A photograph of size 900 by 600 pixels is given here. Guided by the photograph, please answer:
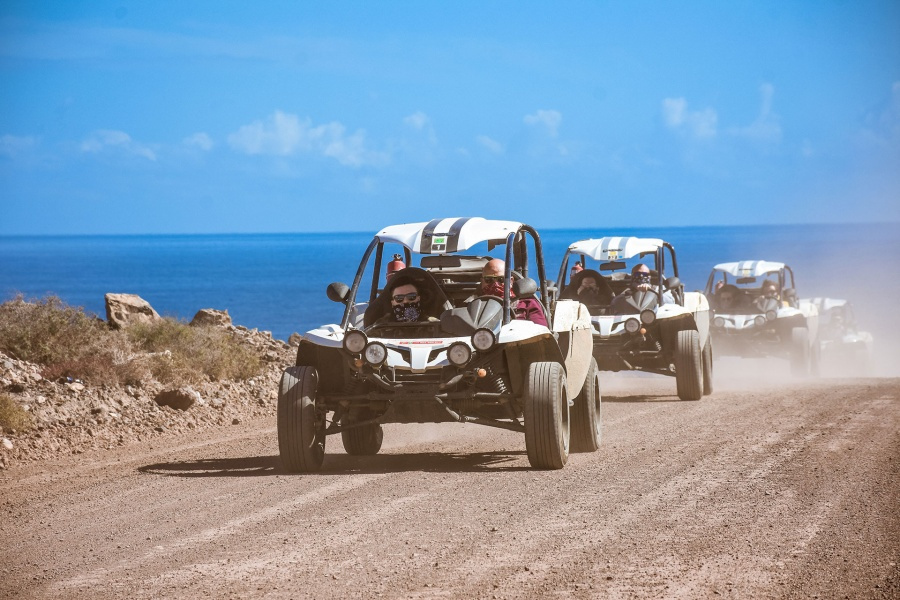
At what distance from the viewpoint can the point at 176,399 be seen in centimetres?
1546

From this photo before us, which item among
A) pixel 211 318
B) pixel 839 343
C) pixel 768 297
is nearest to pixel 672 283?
pixel 768 297

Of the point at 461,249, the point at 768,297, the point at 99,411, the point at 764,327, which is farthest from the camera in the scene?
the point at 768,297

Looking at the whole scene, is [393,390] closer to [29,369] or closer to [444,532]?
[444,532]

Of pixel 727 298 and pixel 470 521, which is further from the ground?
pixel 727 298

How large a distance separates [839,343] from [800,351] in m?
6.82

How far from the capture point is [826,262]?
442 feet

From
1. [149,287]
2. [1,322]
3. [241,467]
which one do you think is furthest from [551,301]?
[149,287]

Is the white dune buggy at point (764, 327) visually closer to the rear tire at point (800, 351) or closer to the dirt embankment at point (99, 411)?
the rear tire at point (800, 351)

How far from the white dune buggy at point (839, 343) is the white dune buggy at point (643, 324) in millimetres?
12811

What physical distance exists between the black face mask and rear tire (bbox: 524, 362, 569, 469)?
1290 mm

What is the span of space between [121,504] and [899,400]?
443 inches

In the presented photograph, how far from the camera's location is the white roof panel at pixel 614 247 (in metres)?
18.4

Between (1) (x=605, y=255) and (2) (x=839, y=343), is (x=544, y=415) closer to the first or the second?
(1) (x=605, y=255)

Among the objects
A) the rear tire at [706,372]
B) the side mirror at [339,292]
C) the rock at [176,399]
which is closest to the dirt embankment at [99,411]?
the rock at [176,399]
